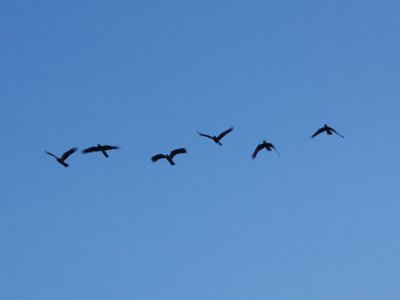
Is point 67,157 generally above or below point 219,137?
below

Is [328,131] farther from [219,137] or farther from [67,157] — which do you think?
[67,157]

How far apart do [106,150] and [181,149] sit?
6.99 m

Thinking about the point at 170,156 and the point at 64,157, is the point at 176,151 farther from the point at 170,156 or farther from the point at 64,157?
the point at 64,157

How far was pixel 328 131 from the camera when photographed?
85.4 meters

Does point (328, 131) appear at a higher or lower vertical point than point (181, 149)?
higher

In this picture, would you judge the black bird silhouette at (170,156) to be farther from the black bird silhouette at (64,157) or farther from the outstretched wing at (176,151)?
the black bird silhouette at (64,157)

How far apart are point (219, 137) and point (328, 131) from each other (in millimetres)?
10689

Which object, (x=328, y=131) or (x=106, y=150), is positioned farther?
(x=328, y=131)

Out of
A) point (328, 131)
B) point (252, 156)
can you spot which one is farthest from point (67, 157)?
point (328, 131)

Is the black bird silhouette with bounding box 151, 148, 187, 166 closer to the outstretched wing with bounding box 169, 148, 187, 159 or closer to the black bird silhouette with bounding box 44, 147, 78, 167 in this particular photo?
the outstretched wing with bounding box 169, 148, 187, 159

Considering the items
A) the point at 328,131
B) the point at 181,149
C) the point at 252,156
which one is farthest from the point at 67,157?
the point at 328,131

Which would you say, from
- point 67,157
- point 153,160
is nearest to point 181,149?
point 153,160

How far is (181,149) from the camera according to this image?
81750mm

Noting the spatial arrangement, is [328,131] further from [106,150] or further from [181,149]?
[106,150]
